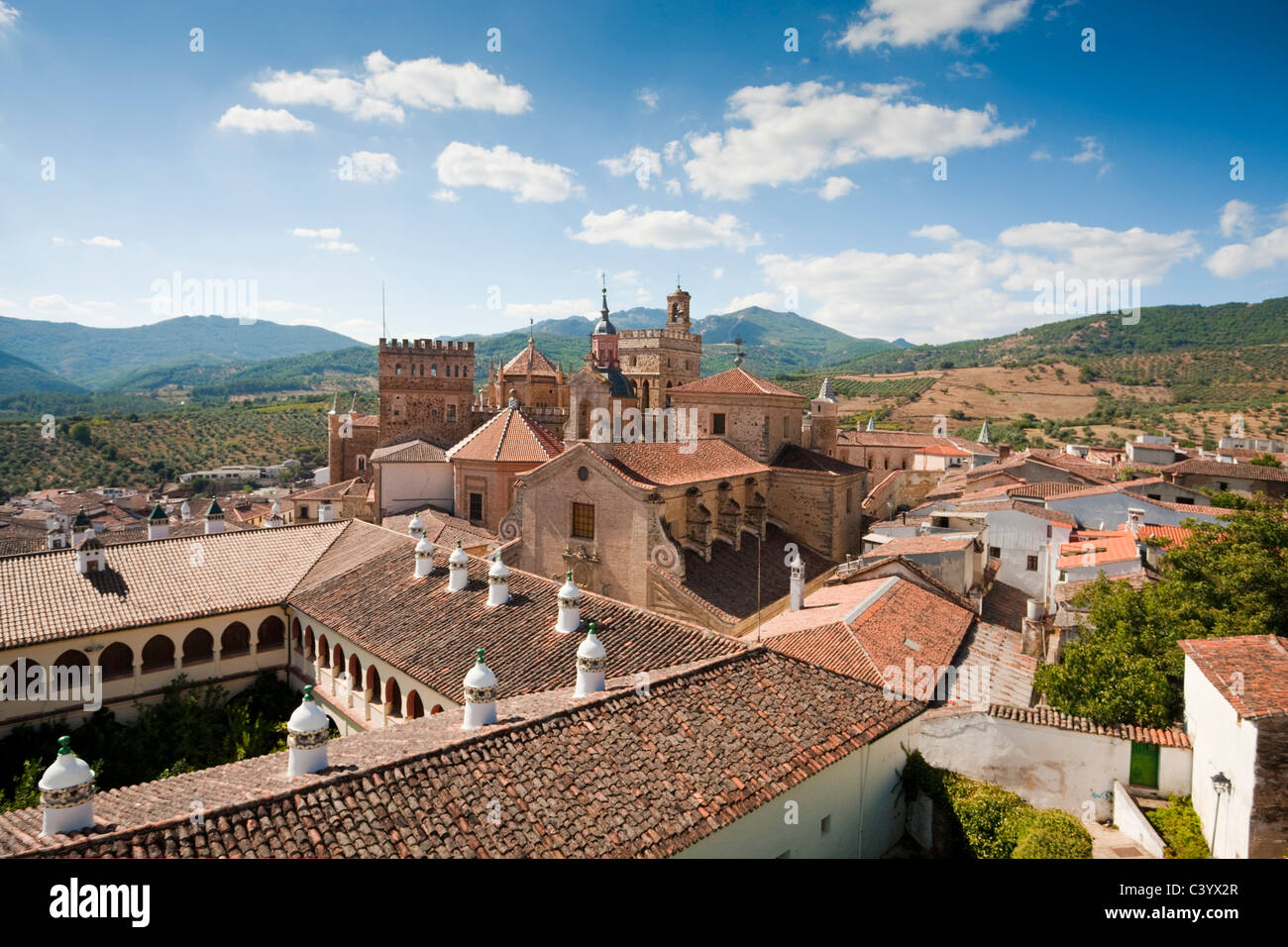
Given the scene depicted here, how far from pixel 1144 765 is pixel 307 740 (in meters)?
14.4

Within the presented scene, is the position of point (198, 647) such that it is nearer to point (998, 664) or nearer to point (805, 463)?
point (998, 664)

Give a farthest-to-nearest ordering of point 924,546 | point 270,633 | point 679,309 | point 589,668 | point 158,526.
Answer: point 679,309 → point 158,526 → point 924,546 → point 270,633 → point 589,668

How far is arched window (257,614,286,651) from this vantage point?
2294 centimetres

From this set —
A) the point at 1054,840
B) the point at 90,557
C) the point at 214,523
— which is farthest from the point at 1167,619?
the point at 214,523

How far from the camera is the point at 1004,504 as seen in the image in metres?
29.3

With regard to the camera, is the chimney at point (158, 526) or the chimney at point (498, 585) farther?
the chimney at point (158, 526)

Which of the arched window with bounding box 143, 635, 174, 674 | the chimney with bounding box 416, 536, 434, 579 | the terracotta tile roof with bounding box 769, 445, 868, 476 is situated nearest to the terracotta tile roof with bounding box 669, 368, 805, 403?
the terracotta tile roof with bounding box 769, 445, 868, 476

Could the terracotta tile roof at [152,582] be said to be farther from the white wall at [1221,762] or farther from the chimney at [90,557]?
the white wall at [1221,762]

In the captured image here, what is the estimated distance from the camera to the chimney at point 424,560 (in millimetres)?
20656

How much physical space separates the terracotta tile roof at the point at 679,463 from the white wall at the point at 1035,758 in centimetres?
1107

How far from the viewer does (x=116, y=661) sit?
2052 cm

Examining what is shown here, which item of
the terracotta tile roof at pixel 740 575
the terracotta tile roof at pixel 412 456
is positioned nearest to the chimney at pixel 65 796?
the terracotta tile roof at pixel 740 575
